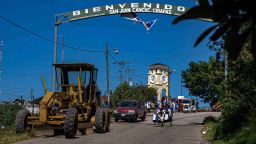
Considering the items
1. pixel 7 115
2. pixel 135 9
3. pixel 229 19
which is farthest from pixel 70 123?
pixel 229 19

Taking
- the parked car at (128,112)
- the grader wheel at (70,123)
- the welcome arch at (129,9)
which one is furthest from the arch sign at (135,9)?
the grader wheel at (70,123)

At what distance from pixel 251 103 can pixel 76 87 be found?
8.56 m

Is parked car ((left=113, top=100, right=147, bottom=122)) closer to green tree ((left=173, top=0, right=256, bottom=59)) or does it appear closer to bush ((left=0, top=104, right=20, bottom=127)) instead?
bush ((left=0, top=104, right=20, bottom=127))

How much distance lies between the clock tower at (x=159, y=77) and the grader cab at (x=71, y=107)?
8726 cm

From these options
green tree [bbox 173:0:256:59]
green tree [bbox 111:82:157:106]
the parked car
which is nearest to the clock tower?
green tree [bbox 111:82:157:106]

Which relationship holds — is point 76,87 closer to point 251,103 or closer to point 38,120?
point 38,120

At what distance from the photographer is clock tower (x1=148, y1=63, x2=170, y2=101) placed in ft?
365

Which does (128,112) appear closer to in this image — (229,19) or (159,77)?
(229,19)

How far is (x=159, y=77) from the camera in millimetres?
112312

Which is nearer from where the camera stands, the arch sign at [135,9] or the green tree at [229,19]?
the green tree at [229,19]

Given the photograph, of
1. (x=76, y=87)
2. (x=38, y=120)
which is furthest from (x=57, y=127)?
(x=76, y=87)

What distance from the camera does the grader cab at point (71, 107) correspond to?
19.8 m

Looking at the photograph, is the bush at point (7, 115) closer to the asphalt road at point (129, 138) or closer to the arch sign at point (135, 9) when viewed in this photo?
the asphalt road at point (129, 138)

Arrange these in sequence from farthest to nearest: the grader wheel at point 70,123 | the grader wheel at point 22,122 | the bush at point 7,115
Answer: the bush at point 7,115
the grader wheel at point 22,122
the grader wheel at point 70,123
